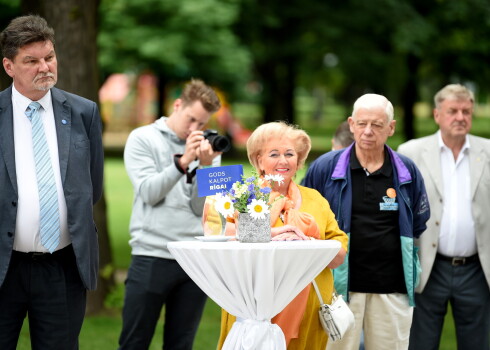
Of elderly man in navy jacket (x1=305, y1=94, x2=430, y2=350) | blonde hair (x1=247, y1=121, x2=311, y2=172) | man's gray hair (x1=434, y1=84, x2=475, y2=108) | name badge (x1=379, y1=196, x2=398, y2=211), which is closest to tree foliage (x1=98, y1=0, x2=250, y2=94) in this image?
man's gray hair (x1=434, y1=84, x2=475, y2=108)

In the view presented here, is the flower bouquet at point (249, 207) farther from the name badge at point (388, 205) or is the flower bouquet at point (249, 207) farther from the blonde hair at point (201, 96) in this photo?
the blonde hair at point (201, 96)

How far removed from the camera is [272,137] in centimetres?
472

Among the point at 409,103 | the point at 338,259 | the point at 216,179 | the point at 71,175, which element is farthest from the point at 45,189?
the point at 409,103

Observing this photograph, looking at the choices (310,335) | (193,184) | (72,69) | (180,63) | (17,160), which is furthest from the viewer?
(180,63)

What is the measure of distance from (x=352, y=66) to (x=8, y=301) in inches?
853

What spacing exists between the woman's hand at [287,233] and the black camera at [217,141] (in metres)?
1.13

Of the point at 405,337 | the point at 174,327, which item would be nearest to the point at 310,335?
the point at 405,337

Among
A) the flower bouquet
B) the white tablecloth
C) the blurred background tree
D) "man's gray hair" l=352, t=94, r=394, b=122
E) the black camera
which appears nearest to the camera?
the white tablecloth

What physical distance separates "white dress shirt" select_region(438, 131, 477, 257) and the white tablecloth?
1.85 m

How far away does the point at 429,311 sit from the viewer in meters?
6.06

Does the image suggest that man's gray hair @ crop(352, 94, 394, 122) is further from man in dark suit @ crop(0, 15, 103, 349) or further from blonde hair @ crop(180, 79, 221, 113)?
man in dark suit @ crop(0, 15, 103, 349)

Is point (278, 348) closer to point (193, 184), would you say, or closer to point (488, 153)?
point (193, 184)

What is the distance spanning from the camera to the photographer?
568 cm

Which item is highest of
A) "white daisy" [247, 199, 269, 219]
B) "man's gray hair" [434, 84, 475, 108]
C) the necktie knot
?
"man's gray hair" [434, 84, 475, 108]
